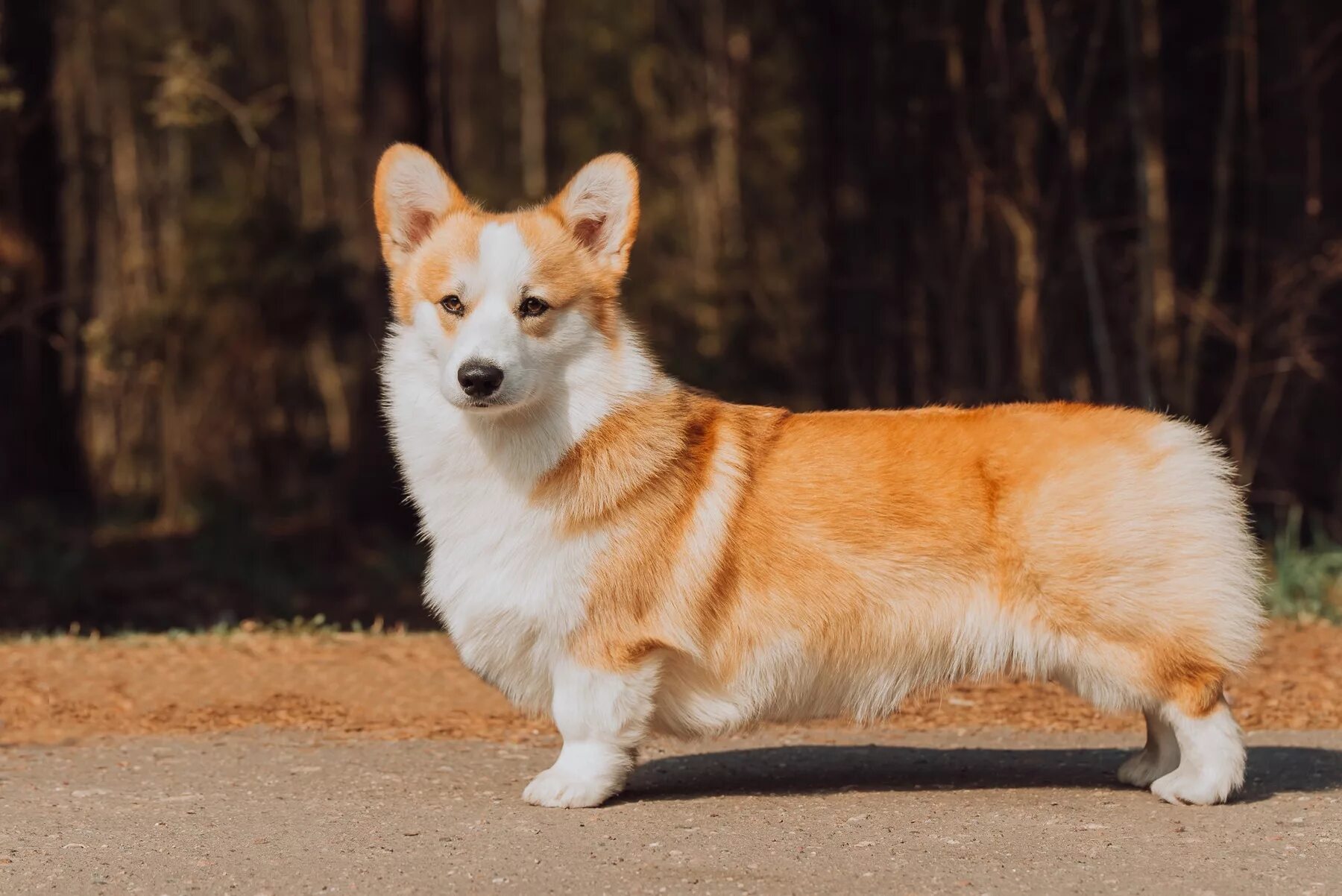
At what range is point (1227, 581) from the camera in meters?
4.54

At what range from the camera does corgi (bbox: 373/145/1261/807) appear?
452 cm

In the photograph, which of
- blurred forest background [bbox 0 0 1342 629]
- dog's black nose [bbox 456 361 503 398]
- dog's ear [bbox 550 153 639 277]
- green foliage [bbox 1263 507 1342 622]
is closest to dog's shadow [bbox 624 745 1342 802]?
dog's black nose [bbox 456 361 503 398]

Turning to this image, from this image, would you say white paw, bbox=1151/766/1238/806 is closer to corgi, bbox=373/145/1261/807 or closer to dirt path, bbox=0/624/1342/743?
corgi, bbox=373/145/1261/807

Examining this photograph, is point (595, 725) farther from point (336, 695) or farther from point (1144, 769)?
point (336, 695)

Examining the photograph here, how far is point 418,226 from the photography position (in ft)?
16.6

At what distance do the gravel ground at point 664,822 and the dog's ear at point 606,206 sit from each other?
5.49ft

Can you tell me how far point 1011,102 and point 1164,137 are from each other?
1.52 meters

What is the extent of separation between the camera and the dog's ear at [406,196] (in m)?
4.97

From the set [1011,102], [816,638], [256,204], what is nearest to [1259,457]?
[1011,102]

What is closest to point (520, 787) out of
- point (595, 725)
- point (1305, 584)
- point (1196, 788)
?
point (595, 725)

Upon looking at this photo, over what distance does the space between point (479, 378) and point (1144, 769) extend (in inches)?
92.8

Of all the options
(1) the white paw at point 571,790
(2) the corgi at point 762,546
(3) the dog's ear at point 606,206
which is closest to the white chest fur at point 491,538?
(2) the corgi at point 762,546

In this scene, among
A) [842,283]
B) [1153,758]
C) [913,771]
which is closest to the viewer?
[1153,758]

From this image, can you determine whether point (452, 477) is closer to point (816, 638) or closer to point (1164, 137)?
point (816, 638)
